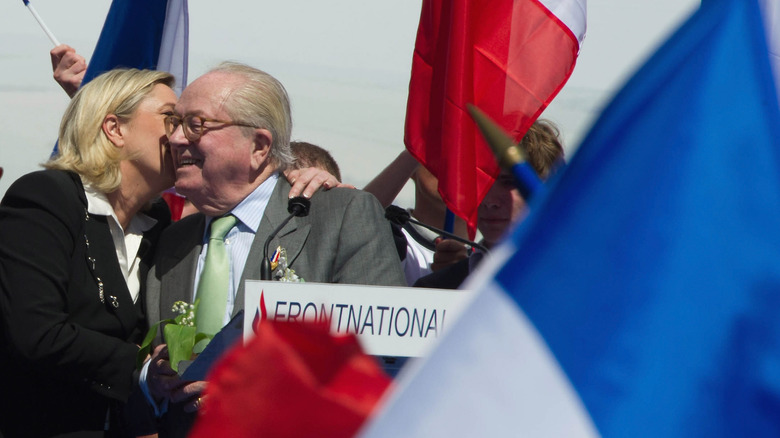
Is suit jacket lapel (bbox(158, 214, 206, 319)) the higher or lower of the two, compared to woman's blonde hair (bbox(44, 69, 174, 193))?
lower

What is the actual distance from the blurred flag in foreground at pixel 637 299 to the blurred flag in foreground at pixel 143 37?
368cm

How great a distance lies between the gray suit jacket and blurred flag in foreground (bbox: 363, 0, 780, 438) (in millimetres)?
1926

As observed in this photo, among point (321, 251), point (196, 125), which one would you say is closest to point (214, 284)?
point (321, 251)

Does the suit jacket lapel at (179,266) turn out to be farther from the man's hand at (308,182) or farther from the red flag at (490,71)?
the red flag at (490,71)

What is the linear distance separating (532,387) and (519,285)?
0.07 m

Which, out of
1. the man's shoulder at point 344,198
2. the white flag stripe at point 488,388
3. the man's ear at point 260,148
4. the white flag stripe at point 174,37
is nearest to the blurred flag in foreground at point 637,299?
the white flag stripe at point 488,388

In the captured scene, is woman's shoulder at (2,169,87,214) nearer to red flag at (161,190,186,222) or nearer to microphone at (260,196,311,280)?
microphone at (260,196,311,280)

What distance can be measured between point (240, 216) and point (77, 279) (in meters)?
0.46

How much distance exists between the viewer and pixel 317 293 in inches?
74.6

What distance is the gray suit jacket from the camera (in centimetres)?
268

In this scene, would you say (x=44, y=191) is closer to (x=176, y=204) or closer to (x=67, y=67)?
(x=67, y=67)

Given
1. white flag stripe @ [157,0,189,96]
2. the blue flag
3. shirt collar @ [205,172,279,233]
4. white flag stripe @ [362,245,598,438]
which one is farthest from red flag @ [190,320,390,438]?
white flag stripe @ [157,0,189,96]

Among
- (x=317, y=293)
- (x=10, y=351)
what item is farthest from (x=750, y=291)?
(x=10, y=351)

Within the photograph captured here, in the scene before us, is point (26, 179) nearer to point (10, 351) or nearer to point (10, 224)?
point (10, 224)
